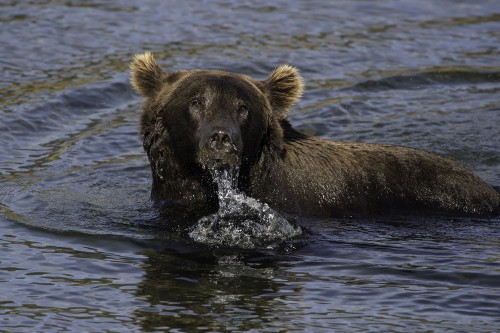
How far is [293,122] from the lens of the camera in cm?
1523

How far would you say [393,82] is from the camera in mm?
17203

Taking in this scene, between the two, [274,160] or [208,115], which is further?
[274,160]

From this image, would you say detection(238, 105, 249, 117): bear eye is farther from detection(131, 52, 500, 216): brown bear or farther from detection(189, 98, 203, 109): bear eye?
detection(189, 98, 203, 109): bear eye

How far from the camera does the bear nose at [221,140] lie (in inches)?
372

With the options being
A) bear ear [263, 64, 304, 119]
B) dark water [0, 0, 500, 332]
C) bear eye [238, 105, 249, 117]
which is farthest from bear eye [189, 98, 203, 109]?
dark water [0, 0, 500, 332]

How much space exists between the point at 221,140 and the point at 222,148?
0.23 feet

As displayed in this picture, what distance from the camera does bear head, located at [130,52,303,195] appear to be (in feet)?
31.6

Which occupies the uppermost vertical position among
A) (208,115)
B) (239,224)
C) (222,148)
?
(208,115)

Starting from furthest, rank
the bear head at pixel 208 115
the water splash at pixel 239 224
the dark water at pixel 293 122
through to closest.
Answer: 1. the water splash at pixel 239 224
2. the bear head at pixel 208 115
3. the dark water at pixel 293 122

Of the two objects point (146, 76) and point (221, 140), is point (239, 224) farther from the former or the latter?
point (146, 76)

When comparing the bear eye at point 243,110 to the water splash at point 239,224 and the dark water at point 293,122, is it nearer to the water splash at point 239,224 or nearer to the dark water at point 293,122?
the water splash at point 239,224

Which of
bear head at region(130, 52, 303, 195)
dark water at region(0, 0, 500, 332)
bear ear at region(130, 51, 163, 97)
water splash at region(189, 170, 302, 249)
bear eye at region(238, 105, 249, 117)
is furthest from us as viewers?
bear ear at region(130, 51, 163, 97)

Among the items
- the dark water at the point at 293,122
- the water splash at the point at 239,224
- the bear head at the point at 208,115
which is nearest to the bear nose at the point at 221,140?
the bear head at the point at 208,115

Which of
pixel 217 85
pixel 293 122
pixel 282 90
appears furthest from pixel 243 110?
pixel 293 122
